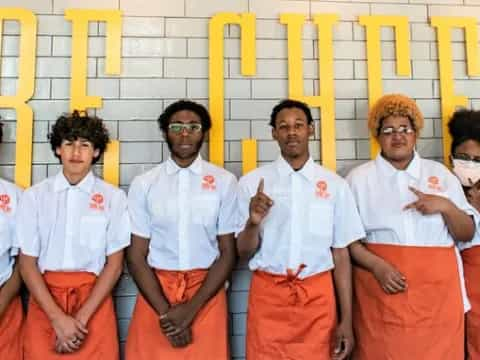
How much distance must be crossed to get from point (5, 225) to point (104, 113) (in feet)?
1.86

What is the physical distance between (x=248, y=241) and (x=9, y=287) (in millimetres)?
832

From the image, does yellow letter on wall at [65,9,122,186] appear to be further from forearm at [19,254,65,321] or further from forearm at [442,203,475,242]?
forearm at [442,203,475,242]

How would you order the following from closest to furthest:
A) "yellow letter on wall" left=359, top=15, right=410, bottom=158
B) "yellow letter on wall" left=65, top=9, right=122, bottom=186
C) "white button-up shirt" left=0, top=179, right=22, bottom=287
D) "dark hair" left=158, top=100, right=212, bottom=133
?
"white button-up shirt" left=0, top=179, right=22, bottom=287
"dark hair" left=158, top=100, right=212, bottom=133
"yellow letter on wall" left=65, top=9, right=122, bottom=186
"yellow letter on wall" left=359, top=15, right=410, bottom=158

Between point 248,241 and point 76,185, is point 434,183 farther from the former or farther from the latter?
point 76,185

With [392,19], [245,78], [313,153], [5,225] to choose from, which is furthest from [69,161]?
[392,19]

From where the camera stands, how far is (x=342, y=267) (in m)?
1.62

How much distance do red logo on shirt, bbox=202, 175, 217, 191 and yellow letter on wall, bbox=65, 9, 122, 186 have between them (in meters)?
0.40

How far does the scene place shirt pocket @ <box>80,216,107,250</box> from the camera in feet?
5.32

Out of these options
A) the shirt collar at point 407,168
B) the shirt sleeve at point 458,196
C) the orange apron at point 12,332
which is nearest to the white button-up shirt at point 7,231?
the orange apron at point 12,332

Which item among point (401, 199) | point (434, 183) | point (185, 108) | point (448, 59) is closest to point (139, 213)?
point (185, 108)

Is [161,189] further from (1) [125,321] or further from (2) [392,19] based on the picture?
(2) [392,19]

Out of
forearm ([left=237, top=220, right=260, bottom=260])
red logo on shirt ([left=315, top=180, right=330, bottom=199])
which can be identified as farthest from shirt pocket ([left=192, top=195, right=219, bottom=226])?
red logo on shirt ([left=315, top=180, right=330, bottom=199])

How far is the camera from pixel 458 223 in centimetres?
160

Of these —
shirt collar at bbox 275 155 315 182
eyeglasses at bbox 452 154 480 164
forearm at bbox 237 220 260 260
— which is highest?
eyeglasses at bbox 452 154 480 164
